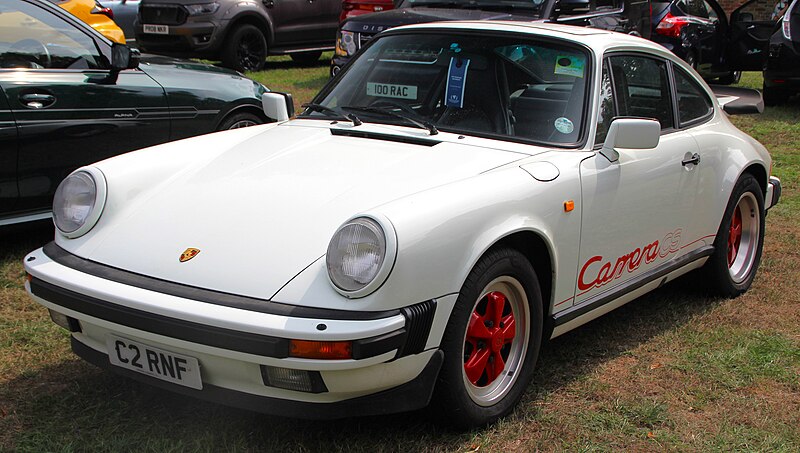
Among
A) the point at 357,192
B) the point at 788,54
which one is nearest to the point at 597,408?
the point at 357,192

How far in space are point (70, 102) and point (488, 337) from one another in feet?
11.0

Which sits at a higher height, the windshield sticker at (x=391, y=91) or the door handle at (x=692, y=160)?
the windshield sticker at (x=391, y=91)

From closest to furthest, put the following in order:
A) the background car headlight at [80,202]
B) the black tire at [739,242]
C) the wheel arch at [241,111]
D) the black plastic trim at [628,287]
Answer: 1. the background car headlight at [80,202]
2. the black plastic trim at [628,287]
3. the black tire at [739,242]
4. the wheel arch at [241,111]

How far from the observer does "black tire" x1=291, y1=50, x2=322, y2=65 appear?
15.2 meters

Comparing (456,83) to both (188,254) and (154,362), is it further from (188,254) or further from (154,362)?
(154,362)

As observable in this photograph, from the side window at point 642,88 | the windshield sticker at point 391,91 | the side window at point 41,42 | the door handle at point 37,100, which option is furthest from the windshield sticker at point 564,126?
the side window at point 41,42

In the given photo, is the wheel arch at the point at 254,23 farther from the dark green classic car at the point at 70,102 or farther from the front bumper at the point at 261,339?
the front bumper at the point at 261,339

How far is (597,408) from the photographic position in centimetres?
382

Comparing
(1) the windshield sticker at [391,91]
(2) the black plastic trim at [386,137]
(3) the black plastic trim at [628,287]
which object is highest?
(1) the windshield sticker at [391,91]

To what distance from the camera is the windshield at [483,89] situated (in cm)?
411

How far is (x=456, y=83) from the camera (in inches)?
168

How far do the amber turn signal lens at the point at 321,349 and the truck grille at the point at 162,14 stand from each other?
10425mm

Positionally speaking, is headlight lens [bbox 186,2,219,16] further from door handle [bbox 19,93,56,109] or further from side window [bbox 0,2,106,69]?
door handle [bbox 19,93,56,109]

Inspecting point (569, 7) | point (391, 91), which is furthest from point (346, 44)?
point (391, 91)
